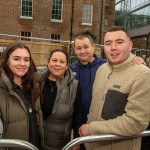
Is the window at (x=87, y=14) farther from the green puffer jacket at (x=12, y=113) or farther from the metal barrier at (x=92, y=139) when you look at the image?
the metal barrier at (x=92, y=139)

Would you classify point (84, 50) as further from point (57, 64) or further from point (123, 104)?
point (123, 104)

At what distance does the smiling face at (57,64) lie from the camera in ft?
10.8

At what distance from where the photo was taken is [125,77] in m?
2.58

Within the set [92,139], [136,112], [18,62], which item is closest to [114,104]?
[136,112]

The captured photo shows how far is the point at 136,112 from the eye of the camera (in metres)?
2.40

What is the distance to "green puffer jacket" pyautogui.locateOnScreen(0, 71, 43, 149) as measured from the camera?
2598mm

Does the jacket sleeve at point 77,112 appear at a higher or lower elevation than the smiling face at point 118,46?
lower

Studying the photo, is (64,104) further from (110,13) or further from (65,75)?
(110,13)

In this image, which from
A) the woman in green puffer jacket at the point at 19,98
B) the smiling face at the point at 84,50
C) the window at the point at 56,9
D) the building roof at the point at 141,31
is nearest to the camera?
the woman in green puffer jacket at the point at 19,98

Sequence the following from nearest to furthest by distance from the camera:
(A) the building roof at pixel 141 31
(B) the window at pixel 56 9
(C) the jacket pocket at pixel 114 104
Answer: (C) the jacket pocket at pixel 114 104 < (B) the window at pixel 56 9 < (A) the building roof at pixel 141 31

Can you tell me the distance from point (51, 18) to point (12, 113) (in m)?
20.6

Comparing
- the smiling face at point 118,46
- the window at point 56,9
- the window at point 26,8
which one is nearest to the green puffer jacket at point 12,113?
the smiling face at point 118,46

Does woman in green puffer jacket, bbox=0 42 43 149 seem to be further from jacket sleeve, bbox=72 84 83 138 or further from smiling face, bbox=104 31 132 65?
smiling face, bbox=104 31 132 65

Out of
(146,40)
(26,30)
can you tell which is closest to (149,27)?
(146,40)
